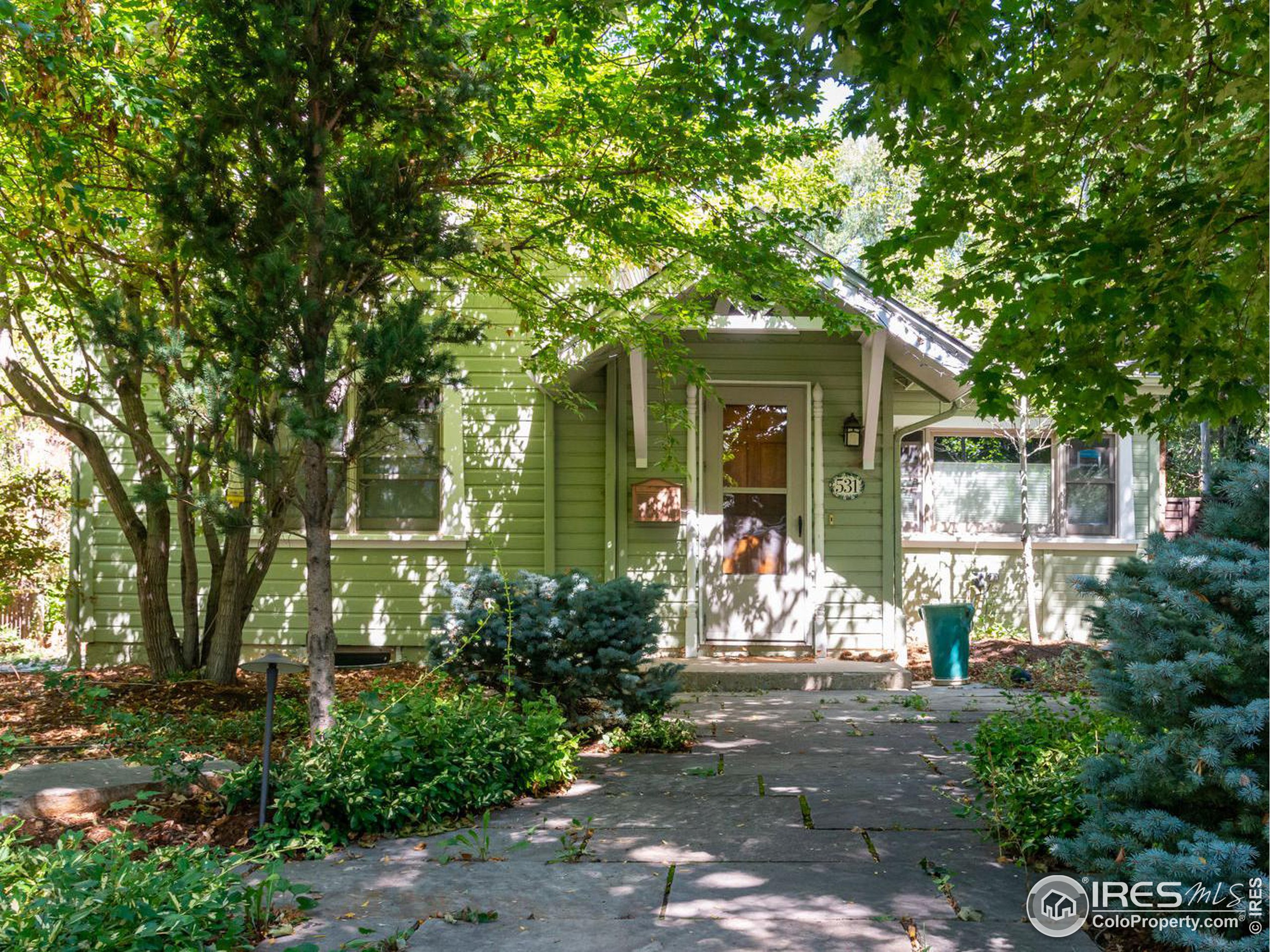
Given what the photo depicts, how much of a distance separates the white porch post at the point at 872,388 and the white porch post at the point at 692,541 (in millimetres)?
1692

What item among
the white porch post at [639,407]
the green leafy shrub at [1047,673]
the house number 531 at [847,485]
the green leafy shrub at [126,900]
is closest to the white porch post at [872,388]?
the house number 531 at [847,485]

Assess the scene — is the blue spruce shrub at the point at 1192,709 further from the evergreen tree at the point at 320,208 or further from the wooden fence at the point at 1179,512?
the wooden fence at the point at 1179,512

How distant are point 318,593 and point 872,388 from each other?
6188 mm

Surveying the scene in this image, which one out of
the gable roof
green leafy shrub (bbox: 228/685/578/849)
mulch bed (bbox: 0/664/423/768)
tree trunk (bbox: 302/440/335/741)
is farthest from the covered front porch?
tree trunk (bbox: 302/440/335/741)

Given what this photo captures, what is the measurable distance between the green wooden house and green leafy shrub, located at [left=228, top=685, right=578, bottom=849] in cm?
462

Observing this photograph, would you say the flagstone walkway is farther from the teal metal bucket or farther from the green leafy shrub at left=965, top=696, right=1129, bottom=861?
the teal metal bucket

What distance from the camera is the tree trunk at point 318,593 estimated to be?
5180 mm

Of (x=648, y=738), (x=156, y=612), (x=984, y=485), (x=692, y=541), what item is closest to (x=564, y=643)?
(x=648, y=738)

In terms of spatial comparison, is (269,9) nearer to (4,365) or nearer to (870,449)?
(4,365)

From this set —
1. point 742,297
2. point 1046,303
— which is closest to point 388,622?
point 742,297

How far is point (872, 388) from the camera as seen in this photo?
31.9 ft

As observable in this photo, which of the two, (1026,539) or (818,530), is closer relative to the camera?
(818,530)

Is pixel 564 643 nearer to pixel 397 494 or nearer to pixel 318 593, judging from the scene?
pixel 318 593

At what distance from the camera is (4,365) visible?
7.56 meters
